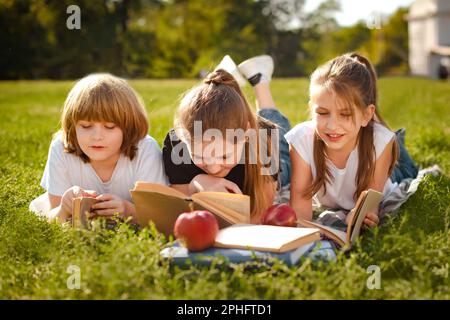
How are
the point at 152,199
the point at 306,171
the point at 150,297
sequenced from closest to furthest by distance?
the point at 150,297, the point at 152,199, the point at 306,171

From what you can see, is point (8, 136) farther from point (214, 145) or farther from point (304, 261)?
point (304, 261)

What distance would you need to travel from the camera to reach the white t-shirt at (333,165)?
12.6 ft

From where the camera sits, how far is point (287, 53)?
37719 millimetres

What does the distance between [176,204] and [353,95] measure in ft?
4.04

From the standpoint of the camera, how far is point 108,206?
132 inches

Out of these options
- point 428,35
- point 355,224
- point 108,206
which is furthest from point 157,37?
point 355,224

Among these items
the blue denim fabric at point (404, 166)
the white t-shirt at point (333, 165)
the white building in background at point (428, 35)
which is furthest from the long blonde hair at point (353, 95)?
the white building in background at point (428, 35)

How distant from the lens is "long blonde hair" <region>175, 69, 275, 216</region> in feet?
11.0

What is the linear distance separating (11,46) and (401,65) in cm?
3648

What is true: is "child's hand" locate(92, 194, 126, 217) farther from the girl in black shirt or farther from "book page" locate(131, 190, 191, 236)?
the girl in black shirt

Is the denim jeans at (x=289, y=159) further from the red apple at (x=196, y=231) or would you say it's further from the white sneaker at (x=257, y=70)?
the red apple at (x=196, y=231)

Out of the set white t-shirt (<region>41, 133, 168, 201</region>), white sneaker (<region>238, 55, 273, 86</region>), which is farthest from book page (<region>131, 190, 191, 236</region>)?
white sneaker (<region>238, 55, 273, 86</region>)

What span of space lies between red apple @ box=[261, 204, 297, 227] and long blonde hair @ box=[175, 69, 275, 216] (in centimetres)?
35

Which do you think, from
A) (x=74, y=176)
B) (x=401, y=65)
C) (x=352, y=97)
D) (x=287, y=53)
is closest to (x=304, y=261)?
(x=352, y=97)
